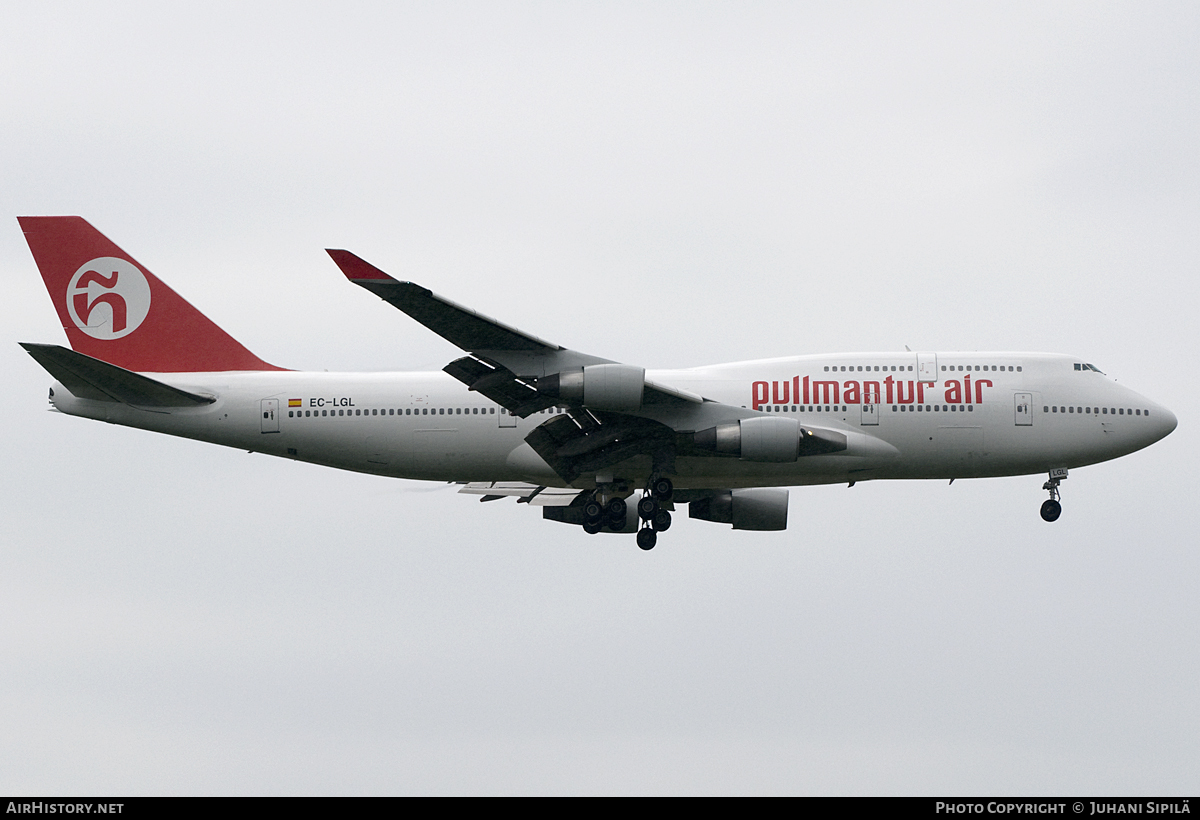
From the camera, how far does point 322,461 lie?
4634 cm

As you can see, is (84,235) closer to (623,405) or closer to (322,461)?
(322,461)

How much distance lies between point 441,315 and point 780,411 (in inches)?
464

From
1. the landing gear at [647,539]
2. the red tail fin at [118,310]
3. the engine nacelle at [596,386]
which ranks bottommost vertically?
the landing gear at [647,539]

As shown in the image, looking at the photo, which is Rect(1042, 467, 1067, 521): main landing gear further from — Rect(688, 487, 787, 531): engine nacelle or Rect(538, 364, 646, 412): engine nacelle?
Rect(538, 364, 646, 412): engine nacelle

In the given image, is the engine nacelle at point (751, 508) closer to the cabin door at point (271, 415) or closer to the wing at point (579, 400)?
the wing at point (579, 400)

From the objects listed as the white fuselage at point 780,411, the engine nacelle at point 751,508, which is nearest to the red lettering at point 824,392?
the white fuselage at point 780,411

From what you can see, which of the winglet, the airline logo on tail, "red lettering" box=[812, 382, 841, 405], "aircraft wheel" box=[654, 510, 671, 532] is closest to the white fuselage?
"red lettering" box=[812, 382, 841, 405]

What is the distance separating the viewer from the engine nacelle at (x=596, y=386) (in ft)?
132

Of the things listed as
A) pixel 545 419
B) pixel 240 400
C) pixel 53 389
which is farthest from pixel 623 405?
pixel 53 389

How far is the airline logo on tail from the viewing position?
1900 inches

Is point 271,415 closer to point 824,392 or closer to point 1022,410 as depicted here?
point 824,392

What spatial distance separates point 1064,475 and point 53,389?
29.8m

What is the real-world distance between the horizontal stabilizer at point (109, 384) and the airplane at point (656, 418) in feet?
0.19

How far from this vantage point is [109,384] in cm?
4438
